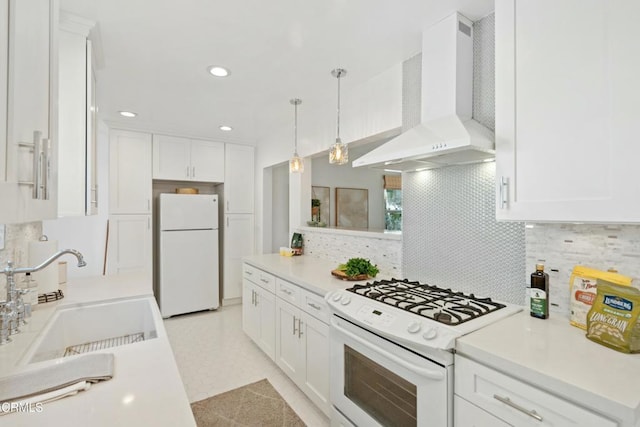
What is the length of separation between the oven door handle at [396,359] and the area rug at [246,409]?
86 centimetres

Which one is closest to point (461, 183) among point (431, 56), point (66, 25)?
point (431, 56)

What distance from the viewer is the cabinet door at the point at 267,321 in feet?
8.65

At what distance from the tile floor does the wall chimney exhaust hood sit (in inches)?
70.4

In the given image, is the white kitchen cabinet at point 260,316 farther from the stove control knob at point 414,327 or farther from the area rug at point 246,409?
the stove control knob at point 414,327

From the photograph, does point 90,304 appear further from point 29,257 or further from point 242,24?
point 242,24

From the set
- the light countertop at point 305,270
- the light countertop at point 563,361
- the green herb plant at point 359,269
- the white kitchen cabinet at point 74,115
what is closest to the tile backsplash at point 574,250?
the light countertop at point 563,361

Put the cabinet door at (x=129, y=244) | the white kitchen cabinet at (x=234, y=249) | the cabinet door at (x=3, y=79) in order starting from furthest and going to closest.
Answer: the white kitchen cabinet at (x=234, y=249) → the cabinet door at (x=129, y=244) → the cabinet door at (x=3, y=79)

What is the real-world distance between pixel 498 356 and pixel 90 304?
6.79 feet

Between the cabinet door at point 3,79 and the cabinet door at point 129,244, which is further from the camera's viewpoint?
the cabinet door at point 129,244

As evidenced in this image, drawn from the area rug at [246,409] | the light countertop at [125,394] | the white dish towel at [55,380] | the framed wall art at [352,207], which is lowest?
the area rug at [246,409]

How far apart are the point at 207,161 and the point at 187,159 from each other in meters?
0.26

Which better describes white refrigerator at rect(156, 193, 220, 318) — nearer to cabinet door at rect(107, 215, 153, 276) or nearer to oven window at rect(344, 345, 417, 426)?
cabinet door at rect(107, 215, 153, 276)

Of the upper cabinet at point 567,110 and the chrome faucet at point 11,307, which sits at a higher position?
the upper cabinet at point 567,110

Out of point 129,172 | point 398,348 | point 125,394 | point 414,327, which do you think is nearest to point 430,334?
point 414,327
